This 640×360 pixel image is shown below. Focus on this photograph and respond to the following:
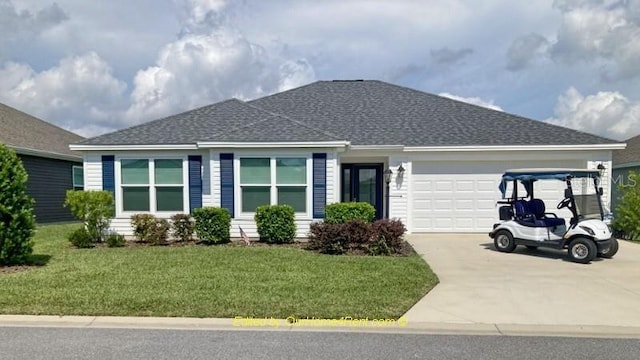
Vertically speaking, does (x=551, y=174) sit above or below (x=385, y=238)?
above

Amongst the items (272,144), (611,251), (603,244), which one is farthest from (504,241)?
(272,144)

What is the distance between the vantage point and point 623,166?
18297 mm

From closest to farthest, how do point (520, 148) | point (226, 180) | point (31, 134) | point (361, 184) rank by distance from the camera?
point (226, 180), point (520, 148), point (361, 184), point (31, 134)

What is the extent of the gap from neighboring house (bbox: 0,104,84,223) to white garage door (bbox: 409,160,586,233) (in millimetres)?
14905

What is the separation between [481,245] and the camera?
12.0 metres

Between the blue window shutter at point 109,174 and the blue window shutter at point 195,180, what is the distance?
2277 millimetres

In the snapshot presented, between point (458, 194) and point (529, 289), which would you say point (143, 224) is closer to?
point (529, 289)

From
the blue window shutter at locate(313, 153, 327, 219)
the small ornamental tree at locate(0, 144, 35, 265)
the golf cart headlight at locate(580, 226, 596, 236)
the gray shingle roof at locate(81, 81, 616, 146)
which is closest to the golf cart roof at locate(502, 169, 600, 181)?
the golf cart headlight at locate(580, 226, 596, 236)

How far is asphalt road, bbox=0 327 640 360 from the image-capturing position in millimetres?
4582

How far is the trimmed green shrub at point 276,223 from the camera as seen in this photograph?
12.0 metres

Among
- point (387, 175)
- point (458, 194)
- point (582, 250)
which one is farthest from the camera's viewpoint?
point (458, 194)

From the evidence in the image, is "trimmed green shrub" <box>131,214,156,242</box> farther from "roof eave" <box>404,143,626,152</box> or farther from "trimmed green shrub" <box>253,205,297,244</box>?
"roof eave" <box>404,143,626,152</box>

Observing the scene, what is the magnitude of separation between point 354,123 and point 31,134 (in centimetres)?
1492

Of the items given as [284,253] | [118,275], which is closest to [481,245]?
[284,253]
